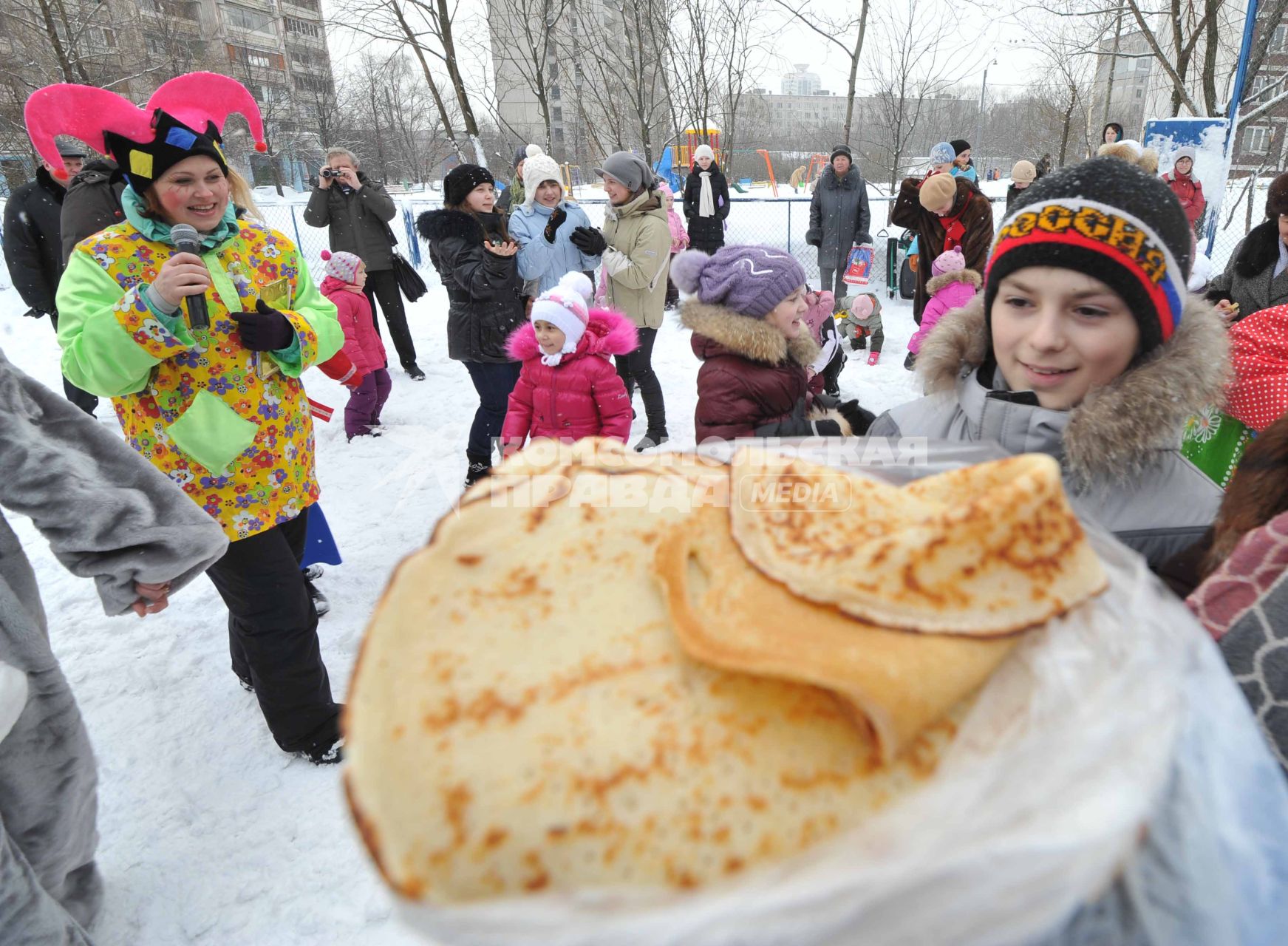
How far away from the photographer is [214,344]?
221 cm

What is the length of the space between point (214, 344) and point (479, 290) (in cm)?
278

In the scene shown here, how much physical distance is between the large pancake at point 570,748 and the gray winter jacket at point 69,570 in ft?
5.10

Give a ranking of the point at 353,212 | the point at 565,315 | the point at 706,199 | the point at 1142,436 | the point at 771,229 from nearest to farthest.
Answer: the point at 1142,436 < the point at 565,315 < the point at 353,212 < the point at 706,199 < the point at 771,229

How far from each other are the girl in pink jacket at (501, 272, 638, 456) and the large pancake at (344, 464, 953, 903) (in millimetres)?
3129

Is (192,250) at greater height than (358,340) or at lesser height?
greater

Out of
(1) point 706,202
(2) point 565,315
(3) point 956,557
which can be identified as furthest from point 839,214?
(3) point 956,557

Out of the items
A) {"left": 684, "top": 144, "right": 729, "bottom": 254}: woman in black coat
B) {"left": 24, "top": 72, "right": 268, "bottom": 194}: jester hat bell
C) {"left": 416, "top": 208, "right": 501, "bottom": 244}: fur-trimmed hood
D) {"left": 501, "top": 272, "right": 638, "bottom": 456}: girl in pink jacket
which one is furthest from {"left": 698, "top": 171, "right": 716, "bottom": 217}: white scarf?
{"left": 24, "top": 72, "right": 268, "bottom": 194}: jester hat bell

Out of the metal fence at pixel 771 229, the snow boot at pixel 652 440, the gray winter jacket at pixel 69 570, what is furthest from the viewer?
the metal fence at pixel 771 229

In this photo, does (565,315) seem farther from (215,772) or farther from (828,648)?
(828,648)

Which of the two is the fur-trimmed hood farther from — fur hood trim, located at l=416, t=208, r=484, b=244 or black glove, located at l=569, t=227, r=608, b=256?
black glove, located at l=569, t=227, r=608, b=256

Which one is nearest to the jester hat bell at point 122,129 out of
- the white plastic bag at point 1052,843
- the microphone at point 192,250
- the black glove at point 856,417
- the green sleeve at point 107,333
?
the microphone at point 192,250

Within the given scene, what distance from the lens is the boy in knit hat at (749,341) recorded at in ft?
8.83

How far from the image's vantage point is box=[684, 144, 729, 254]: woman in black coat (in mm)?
9617

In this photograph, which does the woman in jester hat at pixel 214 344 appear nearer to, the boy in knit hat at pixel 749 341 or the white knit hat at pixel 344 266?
the boy in knit hat at pixel 749 341
